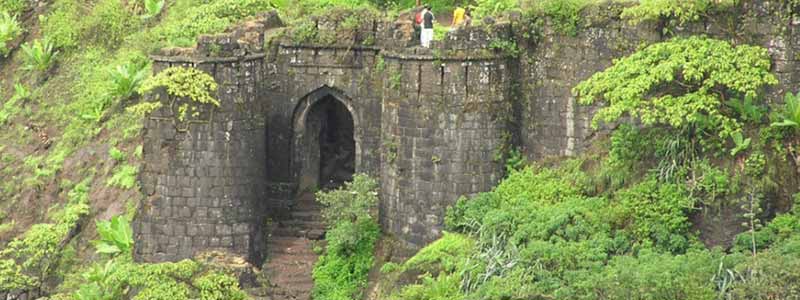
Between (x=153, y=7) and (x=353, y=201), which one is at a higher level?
(x=153, y=7)

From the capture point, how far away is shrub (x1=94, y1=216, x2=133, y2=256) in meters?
43.0

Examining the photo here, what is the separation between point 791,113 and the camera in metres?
37.2

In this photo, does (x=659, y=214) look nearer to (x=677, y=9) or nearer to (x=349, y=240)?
(x=677, y=9)

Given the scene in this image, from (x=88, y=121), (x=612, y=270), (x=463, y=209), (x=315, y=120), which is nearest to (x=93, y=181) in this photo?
(x=88, y=121)

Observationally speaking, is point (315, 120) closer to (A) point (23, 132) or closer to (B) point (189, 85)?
(B) point (189, 85)

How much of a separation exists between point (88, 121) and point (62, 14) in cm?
447

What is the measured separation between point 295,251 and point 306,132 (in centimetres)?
211

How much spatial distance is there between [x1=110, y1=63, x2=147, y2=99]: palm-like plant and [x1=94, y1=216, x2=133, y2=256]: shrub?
169 inches

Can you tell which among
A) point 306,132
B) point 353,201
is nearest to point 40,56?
point 306,132

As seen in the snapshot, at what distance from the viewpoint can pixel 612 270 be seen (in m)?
36.4

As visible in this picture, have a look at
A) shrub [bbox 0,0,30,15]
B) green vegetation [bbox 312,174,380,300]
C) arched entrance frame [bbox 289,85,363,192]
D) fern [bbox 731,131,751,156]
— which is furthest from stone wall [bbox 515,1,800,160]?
shrub [bbox 0,0,30,15]

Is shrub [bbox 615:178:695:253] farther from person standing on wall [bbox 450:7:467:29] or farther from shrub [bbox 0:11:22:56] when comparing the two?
shrub [bbox 0:11:22:56]

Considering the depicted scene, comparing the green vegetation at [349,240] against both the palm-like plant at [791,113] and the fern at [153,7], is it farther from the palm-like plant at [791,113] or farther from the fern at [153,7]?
the fern at [153,7]

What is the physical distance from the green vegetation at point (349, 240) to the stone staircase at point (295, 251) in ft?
0.78
